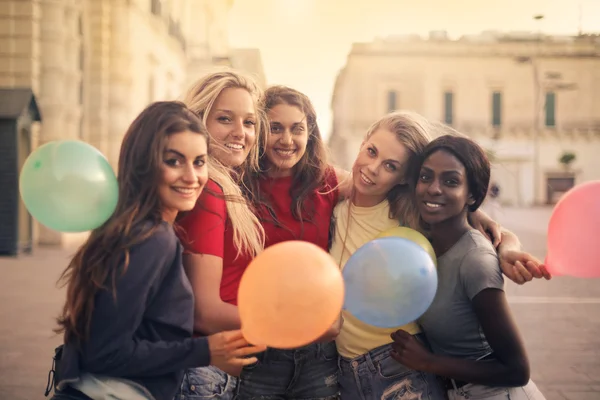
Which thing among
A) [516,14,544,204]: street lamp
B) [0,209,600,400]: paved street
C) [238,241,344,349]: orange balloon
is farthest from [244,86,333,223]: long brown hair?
[516,14,544,204]: street lamp

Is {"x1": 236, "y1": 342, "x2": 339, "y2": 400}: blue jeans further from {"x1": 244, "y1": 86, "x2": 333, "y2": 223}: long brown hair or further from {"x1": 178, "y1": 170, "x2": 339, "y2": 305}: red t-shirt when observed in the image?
{"x1": 244, "y1": 86, "x2": 333, "y2": 223}: long brown hair

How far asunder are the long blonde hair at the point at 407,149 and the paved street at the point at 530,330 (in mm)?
2721

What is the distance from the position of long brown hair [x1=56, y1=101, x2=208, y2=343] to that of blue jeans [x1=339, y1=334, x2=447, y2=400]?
1.08 m

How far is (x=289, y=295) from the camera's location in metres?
1.79

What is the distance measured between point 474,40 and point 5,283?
41.3 m

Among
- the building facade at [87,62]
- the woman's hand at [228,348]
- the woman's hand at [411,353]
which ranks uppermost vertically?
the building facade at [87,62]

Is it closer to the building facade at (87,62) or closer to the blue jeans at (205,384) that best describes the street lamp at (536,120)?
the building facade at (87,62)

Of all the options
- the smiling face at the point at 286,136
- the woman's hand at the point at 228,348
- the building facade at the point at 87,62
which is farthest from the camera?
the building facade at the point at 87,62

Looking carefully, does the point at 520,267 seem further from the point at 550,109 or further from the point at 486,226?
the point at 550,109

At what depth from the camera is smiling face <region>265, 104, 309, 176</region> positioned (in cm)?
264

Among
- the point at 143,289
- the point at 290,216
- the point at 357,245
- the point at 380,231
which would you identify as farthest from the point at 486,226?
the point at 143,289

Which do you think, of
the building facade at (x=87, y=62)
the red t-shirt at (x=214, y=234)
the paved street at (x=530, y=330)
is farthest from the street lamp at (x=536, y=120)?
the red t-shirt at (x=214, y=234)

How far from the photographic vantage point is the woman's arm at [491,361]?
2072 millimetres

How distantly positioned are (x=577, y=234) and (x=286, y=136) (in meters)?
1.35
